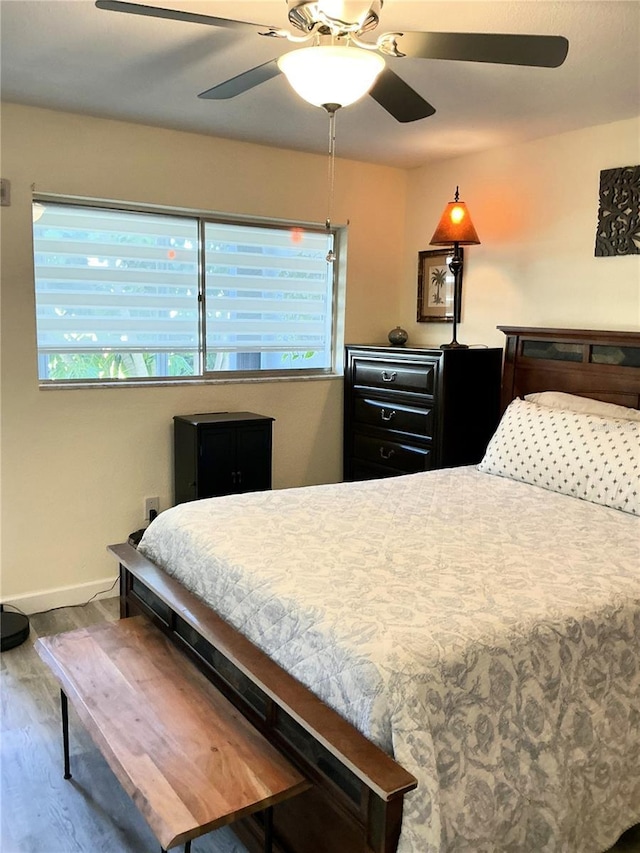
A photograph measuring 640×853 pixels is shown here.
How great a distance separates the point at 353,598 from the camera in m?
1.78

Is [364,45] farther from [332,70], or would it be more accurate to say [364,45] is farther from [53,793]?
[53,793]

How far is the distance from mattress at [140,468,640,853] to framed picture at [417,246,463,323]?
6.81 feet

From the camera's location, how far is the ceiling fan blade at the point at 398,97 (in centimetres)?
201

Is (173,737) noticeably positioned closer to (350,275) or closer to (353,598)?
(353,598)

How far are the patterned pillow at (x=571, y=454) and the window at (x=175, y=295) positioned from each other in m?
1.53

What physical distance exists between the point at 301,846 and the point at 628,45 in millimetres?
2583

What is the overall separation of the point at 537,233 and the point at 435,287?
780 millimetres

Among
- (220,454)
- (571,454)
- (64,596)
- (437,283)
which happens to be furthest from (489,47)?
(64,596)

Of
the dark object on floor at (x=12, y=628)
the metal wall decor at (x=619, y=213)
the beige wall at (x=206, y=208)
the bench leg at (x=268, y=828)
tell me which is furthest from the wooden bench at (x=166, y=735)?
the metal wall decor at (x=619, y=213)

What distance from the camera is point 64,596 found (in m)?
3.47

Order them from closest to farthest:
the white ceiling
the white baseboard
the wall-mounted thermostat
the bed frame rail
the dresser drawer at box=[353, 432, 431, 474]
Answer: the bed frame rail, the white ceiling, the wall-mounted thermostat, the white baseboard, the dresser drawer at box=[353, 432, 431, 474]

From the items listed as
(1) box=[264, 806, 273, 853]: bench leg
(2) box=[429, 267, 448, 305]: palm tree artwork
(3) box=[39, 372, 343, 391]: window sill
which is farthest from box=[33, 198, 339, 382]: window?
(1) box=[264, 806, 273, 853]: bench leg

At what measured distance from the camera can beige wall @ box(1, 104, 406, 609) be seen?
3.20 m

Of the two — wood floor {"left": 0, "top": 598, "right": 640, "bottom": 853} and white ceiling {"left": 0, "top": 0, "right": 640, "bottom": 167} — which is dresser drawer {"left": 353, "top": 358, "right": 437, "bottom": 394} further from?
wood floor {"left": 0, "top": 598, "right": 640, "bottom": 853}
